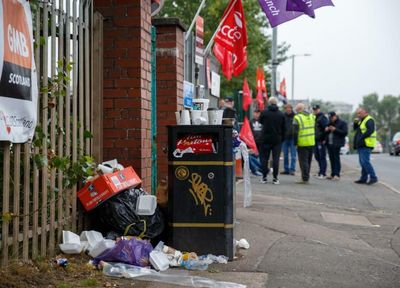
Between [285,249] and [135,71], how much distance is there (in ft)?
7.95

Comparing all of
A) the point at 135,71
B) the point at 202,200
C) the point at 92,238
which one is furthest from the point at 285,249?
the point at 135,71

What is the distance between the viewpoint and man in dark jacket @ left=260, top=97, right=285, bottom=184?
1341 centimetres

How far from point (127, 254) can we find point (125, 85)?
200 cm

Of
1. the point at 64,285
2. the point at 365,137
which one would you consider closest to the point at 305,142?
the point at 365,137

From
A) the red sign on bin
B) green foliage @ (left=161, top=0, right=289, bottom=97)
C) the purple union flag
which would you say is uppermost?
green foliage @ (left=161, top=0, right=289, bottom=97)

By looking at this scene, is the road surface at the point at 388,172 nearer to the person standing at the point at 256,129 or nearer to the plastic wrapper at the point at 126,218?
the person standing at the point at 256,129

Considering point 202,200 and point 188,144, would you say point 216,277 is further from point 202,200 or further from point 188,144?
point 188,144

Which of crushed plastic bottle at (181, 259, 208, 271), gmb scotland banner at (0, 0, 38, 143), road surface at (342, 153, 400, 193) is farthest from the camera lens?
road surface at (342, 153, 400, 193)

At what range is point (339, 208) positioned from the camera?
10289mm

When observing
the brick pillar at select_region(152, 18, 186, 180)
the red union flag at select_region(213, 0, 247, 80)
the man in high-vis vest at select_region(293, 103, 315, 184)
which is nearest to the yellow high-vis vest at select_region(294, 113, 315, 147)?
the man in high-vis vest at select_region(293, 103, 315, 184)

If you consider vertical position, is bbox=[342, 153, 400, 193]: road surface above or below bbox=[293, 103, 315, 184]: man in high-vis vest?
below

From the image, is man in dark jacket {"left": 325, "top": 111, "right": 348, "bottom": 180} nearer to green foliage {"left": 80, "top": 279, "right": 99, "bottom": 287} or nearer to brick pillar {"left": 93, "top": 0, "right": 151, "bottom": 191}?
brick pillar {"left": 93, "top": 0, "right": 151, "bottom": 191}

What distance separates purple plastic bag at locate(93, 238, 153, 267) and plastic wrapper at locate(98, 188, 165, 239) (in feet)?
1.07

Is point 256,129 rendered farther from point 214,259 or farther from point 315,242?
point 214,259
